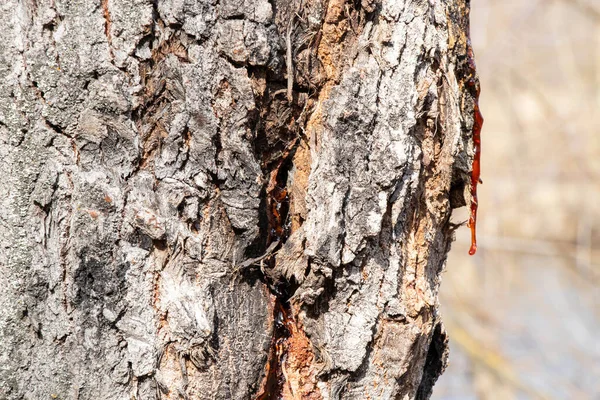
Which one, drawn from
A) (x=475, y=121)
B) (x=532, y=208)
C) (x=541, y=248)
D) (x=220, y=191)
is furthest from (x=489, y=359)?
(x=220, y=191)

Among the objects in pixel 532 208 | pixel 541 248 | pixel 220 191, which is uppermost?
pixel 532 208

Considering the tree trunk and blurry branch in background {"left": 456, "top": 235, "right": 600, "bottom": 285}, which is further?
blurry branch in background {"left": 456, "top": 235, "right": 600, "bottom": 285}

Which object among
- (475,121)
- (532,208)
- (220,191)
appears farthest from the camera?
(532,208)

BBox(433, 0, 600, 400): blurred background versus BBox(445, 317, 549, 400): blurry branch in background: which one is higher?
BBox(433, 0, 600, 400): blurred background

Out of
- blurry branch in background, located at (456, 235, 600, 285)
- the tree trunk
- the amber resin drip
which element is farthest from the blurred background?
the tree trunk

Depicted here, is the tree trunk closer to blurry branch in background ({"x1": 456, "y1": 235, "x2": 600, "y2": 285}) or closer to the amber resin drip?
the amber resin drip

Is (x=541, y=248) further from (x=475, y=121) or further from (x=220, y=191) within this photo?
(x=220, y=191)

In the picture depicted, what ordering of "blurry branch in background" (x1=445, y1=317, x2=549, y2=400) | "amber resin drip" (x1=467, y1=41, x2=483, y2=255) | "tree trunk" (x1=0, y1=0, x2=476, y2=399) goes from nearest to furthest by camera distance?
"tree trunk" (x1=0, y1=0, x2=476, y2=399) < "amber resin drip" (x1=467, y1=41, x2=483, y2=255) < "blurry branch in background" (x1=445, y1=317, x2=549, y2=400)
